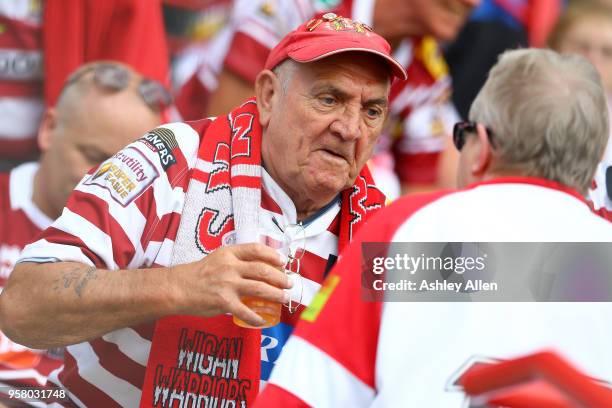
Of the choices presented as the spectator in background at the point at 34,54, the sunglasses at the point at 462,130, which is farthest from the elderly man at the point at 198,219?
the spectator in background at the point at 34,54

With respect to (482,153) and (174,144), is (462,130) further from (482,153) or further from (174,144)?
(174,144)

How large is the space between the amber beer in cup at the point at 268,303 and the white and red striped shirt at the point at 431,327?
30 centimetres

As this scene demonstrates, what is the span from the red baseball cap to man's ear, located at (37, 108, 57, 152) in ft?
4.78

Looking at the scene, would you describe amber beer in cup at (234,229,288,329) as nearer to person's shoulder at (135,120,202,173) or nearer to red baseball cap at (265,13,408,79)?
person's shoulder at (135,120,202,173)

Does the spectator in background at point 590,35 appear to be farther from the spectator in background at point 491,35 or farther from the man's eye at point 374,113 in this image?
the man's eye at point 374,113

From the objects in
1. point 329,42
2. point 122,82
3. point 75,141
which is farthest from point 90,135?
point 329,42

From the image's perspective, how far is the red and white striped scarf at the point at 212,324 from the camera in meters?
2.49

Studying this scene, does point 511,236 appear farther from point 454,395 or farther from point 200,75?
point 200,75

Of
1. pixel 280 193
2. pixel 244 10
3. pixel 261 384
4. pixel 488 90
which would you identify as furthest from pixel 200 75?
pixel 488 90

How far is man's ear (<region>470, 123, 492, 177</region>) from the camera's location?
6.87 ft

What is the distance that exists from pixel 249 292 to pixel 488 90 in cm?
65

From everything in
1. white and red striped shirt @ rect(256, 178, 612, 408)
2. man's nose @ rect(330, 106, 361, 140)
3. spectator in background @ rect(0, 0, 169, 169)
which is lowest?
white and red striped shirt @ rect(256, 178, 612, 408)

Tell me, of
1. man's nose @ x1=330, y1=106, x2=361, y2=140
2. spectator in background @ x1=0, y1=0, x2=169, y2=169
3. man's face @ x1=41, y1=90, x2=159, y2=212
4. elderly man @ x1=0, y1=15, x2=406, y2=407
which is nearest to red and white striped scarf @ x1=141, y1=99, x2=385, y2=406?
elderly man @ x1=0, y1=15, x2=406, y2=407

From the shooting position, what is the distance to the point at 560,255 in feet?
6.37
